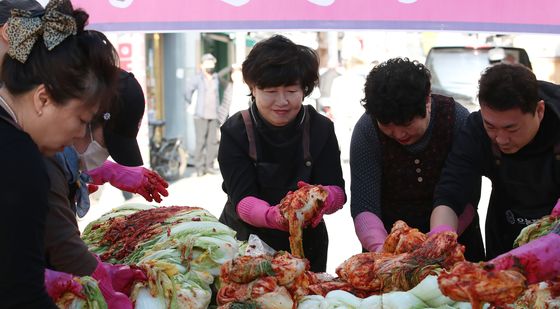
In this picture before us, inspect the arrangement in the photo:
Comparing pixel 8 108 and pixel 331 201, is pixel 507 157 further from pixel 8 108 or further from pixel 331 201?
pixel 8 108

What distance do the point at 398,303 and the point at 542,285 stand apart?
1.45 ft

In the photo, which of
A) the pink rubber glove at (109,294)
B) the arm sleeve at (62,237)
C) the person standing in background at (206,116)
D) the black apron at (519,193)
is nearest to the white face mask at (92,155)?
the arm sleeve at (62,237)

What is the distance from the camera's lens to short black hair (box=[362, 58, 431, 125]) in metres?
2.71

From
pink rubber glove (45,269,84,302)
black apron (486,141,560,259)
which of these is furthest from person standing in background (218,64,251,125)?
pink rubber glove (45,269,84,302)

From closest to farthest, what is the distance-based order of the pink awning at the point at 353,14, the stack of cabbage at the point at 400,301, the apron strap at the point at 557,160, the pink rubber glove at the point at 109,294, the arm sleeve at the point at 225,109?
the pink rubber glove at the point at 109,294 → the stack of cabbage at the point at 400,301 → the apron strap at the point at 557,160 → the pink awning at the point at 353,14 → the arm sleeve at the point at 225,109

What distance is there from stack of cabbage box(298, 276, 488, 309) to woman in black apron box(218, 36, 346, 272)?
56 cm

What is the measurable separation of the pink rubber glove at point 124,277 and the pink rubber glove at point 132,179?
2.12 feet

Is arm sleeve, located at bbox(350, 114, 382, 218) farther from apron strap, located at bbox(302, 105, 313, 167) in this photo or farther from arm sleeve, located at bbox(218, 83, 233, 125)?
arm sleeve, located at bbox(218, 83, 233, 125)

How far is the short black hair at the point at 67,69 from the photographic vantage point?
166 cm

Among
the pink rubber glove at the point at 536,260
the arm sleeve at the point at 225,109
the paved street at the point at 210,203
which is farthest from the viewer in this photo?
the arm sleeve at the point at 225,109

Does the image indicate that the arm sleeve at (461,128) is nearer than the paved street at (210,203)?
Yes

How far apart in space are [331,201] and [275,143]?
363 mm

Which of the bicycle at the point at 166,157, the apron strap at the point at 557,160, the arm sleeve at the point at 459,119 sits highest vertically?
the arm sleeve at the point at 459,119

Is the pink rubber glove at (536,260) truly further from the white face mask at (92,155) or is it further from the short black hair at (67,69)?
the white face mask at (92,155)
